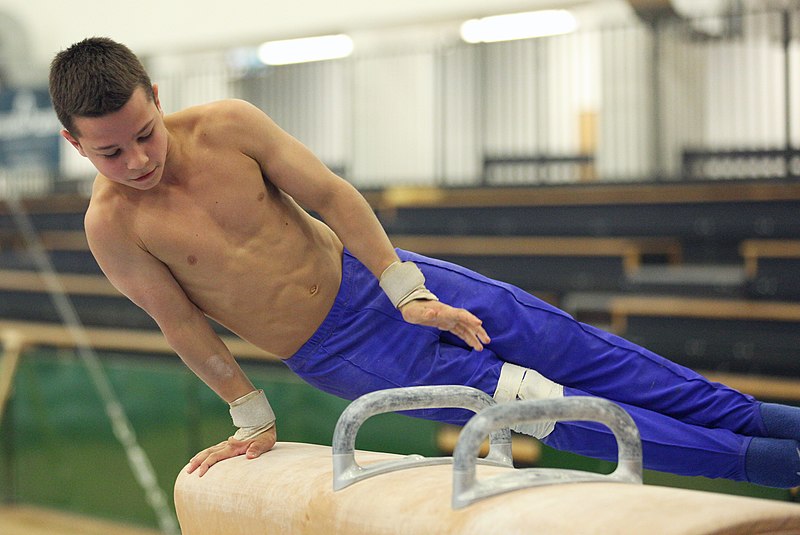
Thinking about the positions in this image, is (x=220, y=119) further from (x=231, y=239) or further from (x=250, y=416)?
(x=250, y=416)

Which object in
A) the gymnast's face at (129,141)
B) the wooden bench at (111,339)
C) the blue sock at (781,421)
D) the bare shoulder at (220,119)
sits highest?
the bare shoulder at (220,119)

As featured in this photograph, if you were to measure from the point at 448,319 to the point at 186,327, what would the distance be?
539 millimetres

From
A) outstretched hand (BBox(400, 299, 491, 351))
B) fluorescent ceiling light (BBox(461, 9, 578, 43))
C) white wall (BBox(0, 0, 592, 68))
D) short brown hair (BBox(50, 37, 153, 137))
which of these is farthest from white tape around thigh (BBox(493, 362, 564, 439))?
white wall (BBox(0, 0, 592, 68))

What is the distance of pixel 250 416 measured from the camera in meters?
1.86

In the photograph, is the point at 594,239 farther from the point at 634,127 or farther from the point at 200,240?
the point at 200,240

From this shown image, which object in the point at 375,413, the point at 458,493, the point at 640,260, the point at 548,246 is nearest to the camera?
the point at 458,493

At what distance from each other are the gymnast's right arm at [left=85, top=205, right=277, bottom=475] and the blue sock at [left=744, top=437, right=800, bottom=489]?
3.11 ft

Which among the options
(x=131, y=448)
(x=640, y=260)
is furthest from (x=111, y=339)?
(x=640, y=260)

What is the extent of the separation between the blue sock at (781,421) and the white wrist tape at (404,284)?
708 mm

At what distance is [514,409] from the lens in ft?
4.22

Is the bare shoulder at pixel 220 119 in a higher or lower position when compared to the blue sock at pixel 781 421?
higher

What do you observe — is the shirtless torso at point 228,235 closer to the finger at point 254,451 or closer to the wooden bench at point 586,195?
the finger at point 254,451

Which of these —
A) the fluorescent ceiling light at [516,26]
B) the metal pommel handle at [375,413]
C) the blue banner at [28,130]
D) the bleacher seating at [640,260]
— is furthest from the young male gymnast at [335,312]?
the blue banner at [28,130]

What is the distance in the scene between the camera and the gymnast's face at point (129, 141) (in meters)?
1.60
